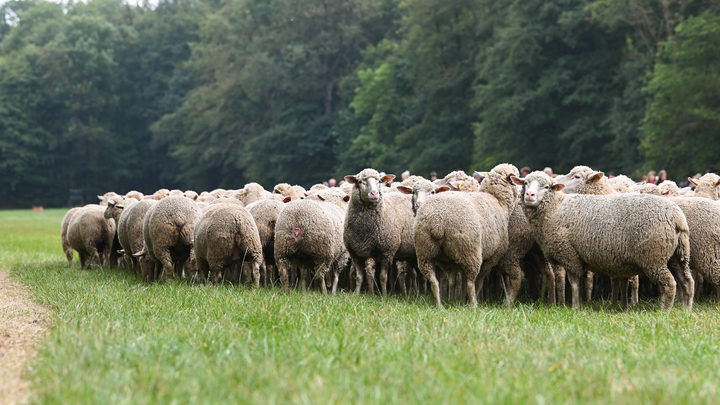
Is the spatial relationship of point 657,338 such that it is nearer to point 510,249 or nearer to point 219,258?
point 510,249

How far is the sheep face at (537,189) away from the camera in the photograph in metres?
7.37

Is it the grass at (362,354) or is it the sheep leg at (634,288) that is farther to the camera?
the sheep leg at (634,288)

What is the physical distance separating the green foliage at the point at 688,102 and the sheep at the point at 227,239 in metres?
19.3

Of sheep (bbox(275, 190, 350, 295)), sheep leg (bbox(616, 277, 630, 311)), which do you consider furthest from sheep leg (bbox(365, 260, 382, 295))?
sheep leg (bbox(616, 277, 630, 311))

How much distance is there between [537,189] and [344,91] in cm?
3966

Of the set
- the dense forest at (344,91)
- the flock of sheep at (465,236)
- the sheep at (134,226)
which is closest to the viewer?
the flock of sheep at (465,236)

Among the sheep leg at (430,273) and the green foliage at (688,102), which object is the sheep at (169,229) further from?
the green foliage at (688,102)

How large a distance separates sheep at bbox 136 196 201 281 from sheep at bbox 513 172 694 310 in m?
4.23

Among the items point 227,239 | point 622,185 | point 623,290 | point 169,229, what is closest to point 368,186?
point 227,239

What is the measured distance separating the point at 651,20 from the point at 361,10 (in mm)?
22590

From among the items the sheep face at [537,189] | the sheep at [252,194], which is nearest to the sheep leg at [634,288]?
the sheep face at [537,189]

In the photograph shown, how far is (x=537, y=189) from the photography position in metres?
7.44

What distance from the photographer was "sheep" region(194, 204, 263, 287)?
837cm

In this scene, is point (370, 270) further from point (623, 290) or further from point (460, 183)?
point (623, 290)
